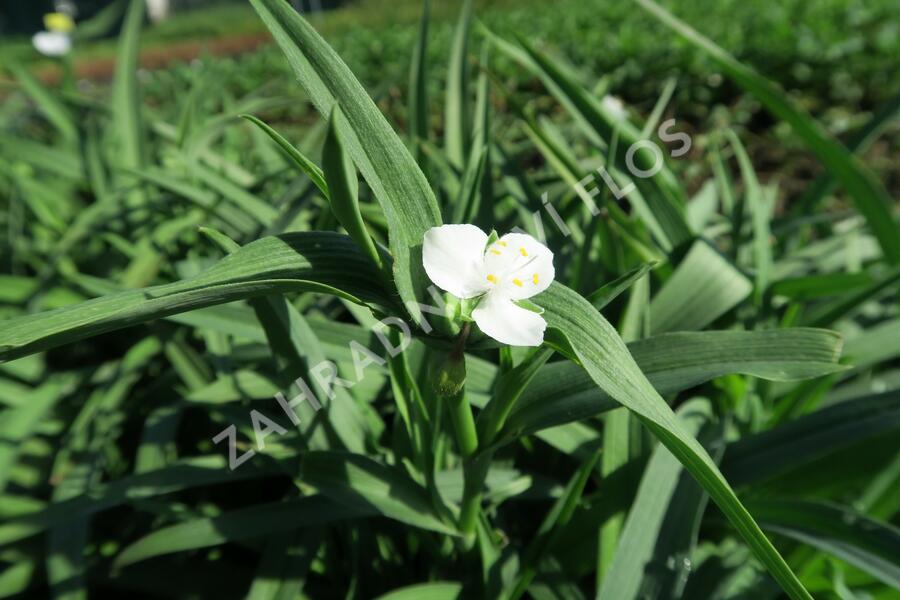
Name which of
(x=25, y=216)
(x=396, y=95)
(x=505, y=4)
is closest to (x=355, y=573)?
(x=25, y=216)

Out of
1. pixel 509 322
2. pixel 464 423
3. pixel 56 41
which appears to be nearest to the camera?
pixel 509 322

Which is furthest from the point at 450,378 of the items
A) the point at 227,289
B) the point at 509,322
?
the point at 227,289

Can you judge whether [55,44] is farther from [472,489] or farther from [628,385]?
[628,385]

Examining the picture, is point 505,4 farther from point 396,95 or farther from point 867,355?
point 867,355

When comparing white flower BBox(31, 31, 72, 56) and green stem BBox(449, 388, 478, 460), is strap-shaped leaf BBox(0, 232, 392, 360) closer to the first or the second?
green stem BBox(449, 388, 478, 460)

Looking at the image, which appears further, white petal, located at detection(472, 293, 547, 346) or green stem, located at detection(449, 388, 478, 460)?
green stem, located at detection(449, 388, 478, 460)

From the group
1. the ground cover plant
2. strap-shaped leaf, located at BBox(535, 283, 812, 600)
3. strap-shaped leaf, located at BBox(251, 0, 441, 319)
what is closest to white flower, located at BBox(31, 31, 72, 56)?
the ground cover plant

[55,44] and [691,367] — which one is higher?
[55,44]
